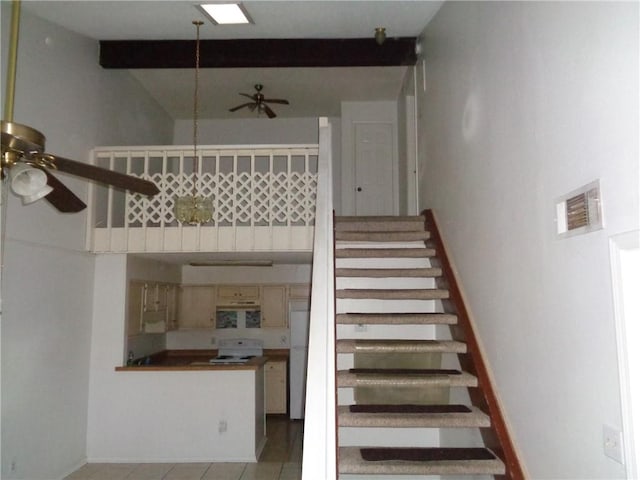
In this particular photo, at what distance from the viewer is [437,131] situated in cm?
484

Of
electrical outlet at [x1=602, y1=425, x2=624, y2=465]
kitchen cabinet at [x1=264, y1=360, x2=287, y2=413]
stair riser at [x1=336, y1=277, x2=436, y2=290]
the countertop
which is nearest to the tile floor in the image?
the countertop

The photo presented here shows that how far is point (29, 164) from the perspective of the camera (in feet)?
6.90

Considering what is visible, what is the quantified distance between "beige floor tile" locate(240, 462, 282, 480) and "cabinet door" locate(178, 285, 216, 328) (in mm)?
3068

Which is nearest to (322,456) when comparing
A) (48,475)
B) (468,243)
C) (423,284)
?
(468,243)

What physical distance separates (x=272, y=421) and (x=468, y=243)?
4.59 m

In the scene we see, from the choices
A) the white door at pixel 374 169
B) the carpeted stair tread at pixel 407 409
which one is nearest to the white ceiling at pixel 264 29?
the white door at pixel 374 169

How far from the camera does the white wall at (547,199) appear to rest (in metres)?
1.76

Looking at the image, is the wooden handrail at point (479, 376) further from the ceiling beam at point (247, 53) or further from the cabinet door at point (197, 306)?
the cabinet door at point (197, 306)

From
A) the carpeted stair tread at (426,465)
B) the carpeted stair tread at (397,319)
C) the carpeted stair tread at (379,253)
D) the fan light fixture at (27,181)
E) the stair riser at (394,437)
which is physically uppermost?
the fan light fixture at (27,181)

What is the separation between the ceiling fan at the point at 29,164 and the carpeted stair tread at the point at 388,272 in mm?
2072

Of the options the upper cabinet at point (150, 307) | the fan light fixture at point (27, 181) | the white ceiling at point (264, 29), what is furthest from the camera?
the upper cabinet at point (150, 307)

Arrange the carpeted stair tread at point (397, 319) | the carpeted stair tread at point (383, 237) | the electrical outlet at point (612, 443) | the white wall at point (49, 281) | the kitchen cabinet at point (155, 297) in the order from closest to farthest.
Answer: the electrical outlet at point (612, 443), the carpeted stair tread at point (397, 319), the white wall at point (49, 281), the carpeted stair tread at point (383, 237), the kitchen cabinet at point (155, 297)

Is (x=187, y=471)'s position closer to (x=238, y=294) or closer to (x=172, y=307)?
(x=172, y=307)

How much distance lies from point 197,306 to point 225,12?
15.9 feet
